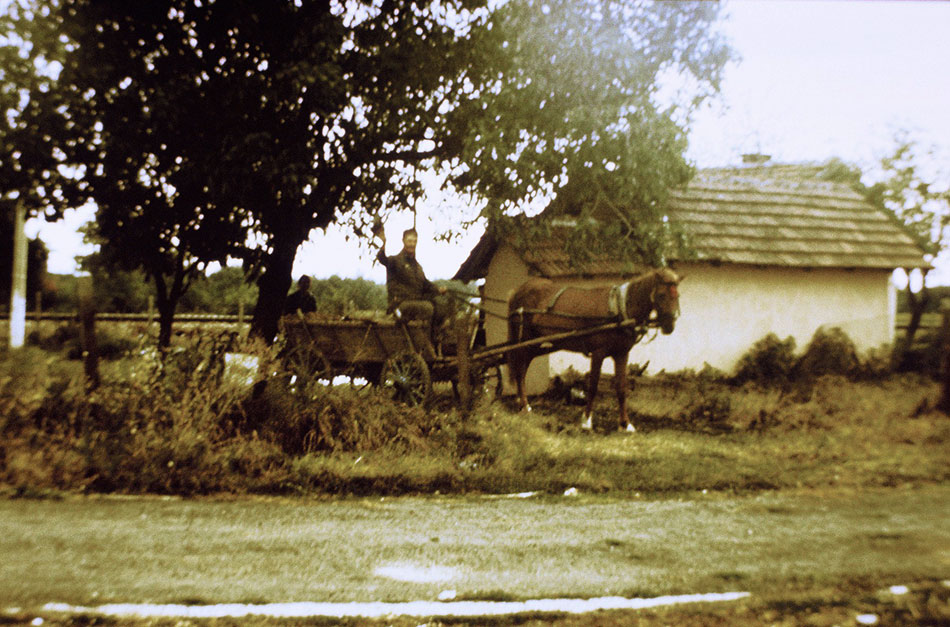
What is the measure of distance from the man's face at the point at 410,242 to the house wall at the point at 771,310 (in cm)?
376

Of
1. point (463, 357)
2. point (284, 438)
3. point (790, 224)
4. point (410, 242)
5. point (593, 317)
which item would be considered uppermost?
point (410, 242)

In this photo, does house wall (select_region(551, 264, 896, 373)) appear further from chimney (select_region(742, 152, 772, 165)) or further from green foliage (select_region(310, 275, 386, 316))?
green foliage (select_region(310, 275, 386, 316))

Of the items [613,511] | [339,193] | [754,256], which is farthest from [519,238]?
[754,256]

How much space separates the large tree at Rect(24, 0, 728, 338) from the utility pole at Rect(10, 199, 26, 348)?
2.35 feet

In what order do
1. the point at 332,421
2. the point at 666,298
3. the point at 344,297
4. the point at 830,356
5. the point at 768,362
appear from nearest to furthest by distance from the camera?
the point at 830,356, the point at 768,362, the point at 666,298, the point at 332,421, the point at 344,297

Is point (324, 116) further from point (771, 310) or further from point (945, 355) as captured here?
point (945, 355)

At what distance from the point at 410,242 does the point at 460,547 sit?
3983 mm

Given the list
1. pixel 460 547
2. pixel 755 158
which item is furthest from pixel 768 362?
pixel 460 547

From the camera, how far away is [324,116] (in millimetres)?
6555

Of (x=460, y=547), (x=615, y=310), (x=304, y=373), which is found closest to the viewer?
(x=460, y=547)

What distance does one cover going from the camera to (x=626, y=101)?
541 cm

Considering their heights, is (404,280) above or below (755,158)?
below

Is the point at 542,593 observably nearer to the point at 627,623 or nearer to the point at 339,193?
the point at 627,623

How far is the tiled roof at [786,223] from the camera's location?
8.01ft
